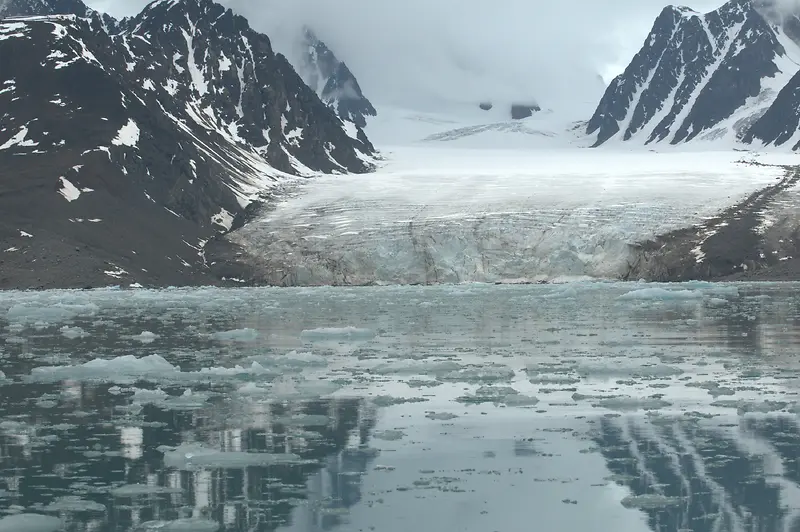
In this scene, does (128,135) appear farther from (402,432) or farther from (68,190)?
(402,432)

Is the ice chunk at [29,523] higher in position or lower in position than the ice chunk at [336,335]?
higher

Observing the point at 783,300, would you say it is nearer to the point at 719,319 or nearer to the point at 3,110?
the point at 719,319

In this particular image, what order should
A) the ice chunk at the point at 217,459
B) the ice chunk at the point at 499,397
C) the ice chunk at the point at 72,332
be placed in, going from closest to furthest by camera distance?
the ice chunk at the point at 217,459 → the ice chunk at the point at 499,397 → the ice chunk at the point at 72,332

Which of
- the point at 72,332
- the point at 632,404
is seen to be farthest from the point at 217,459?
the point at 72,332

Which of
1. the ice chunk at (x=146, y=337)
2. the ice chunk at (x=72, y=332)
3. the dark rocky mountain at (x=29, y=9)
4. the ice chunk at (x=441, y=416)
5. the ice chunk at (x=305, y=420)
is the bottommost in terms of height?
the ice chunk at (x=72, y=332)

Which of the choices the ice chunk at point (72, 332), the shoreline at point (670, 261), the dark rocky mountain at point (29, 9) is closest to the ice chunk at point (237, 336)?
the ice chunk at point (72, 332)

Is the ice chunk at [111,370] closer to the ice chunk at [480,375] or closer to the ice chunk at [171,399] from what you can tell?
the ice chunk at [171,399]

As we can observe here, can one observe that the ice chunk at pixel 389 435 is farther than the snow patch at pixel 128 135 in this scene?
No
